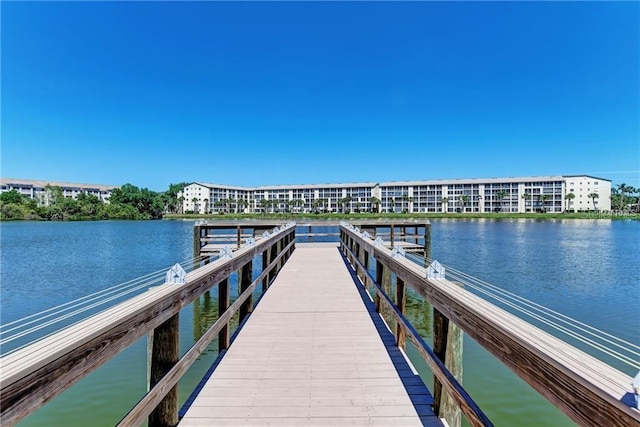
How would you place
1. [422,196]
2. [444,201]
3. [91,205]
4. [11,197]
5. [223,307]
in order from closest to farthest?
[223,307], [11,197], [91,205], [444,201], [422,196]

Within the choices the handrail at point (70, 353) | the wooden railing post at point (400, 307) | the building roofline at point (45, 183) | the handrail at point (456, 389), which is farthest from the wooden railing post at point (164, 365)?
the building roofline at point (45, 183)

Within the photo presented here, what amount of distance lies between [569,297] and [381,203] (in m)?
A: 103

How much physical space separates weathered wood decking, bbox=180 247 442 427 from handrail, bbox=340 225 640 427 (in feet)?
3.71

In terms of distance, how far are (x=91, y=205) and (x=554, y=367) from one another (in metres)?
111

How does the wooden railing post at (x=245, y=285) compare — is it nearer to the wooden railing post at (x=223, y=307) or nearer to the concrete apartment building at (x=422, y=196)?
the wooden railing post at (x=223, y=307)

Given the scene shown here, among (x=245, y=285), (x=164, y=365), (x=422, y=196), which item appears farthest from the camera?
(x=422, y=196)

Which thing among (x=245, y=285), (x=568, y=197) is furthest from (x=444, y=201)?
(x=245, y=285)

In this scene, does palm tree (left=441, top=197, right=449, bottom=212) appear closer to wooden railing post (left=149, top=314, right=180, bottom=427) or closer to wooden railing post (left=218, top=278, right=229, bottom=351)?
wooden railing post (left=218, top=278, right=229, bottom=351)

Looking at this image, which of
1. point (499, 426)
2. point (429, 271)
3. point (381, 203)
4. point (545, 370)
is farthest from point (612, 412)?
point (381, 203)

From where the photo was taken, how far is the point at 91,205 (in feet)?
312

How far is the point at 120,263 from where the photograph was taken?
22.7 metres

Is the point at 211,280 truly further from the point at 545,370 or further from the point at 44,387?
the point at 545,370

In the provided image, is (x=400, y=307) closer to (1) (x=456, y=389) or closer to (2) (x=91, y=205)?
(1) (x=456, y=389)

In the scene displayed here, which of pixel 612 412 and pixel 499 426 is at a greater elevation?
pixel 612 412
